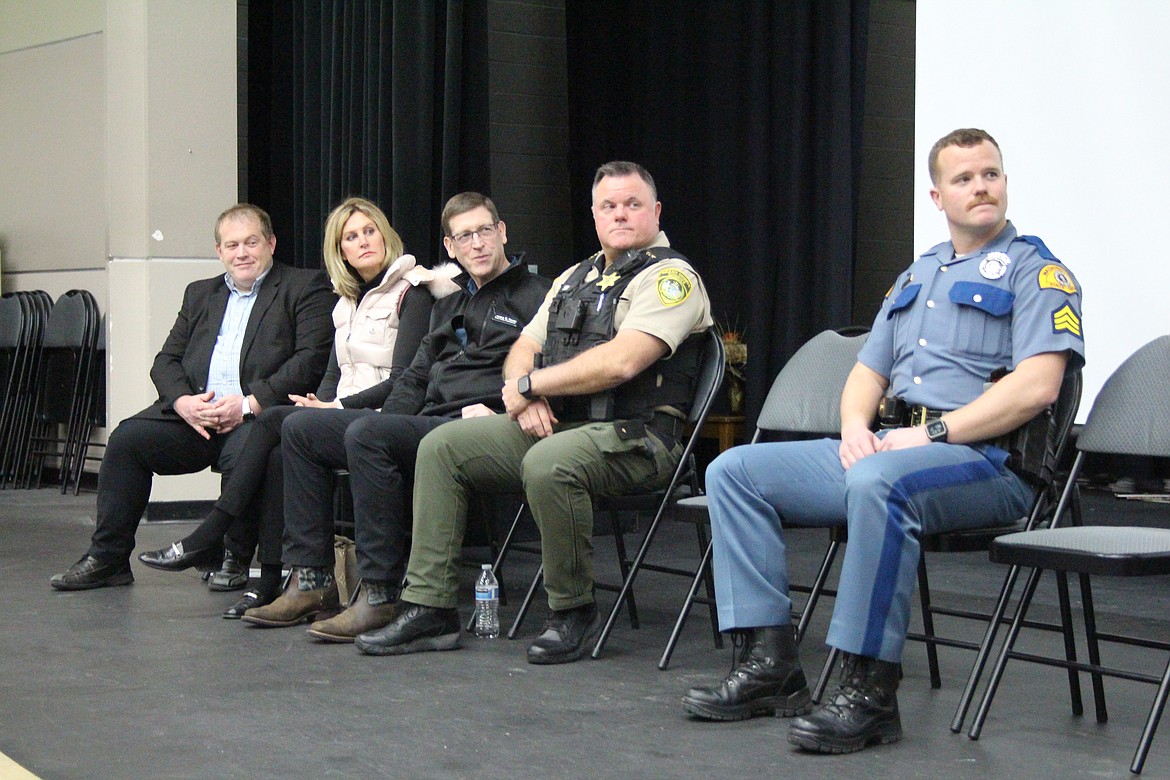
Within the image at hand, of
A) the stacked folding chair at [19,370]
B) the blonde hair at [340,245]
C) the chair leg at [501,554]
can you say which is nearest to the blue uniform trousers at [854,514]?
the chair leg at [501,554]

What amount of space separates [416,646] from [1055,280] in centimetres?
178

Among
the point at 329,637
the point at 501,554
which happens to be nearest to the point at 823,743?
the point at 329,637

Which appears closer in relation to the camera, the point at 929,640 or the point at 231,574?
the point at 929,640

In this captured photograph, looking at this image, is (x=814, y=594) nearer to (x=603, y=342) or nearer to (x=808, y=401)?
(x=808, y=401)

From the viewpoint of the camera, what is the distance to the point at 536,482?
329 cm

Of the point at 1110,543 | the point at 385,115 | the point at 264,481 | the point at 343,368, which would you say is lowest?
the point at 264,481

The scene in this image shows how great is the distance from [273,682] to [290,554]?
0.71 meters

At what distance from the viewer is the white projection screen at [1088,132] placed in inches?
149

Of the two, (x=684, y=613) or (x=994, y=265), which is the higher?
(x=994, y=265)

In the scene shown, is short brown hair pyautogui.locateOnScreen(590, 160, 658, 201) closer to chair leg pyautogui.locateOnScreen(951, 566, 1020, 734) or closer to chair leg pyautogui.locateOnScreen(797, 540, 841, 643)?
chair leg pyautogui.locateOnScreen(797, 540, 841, 643)

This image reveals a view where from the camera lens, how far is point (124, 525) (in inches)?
178

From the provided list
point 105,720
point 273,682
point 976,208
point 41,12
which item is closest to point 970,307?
point 976,208

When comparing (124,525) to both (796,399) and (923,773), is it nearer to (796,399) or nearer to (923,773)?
(796,399)

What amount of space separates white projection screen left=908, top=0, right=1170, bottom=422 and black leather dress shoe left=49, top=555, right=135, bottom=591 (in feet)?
9.34
